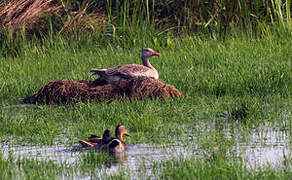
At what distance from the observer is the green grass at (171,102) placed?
21.7 ft

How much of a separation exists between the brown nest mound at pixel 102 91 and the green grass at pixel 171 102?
226mm

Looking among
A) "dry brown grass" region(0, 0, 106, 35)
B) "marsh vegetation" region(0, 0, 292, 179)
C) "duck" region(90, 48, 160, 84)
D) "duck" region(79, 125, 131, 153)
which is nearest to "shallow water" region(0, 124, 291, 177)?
"marsh vegetation" region(0, 0, 292, 179)

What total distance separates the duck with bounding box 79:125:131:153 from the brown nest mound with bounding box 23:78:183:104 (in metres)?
3.04

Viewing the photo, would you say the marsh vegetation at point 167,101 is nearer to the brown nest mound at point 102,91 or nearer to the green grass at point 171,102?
the green grass at point 171,102

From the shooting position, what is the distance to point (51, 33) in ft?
56.8

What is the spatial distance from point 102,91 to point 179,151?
3.98 metres

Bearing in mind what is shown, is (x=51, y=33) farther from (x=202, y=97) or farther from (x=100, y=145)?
(x=100, y=145)

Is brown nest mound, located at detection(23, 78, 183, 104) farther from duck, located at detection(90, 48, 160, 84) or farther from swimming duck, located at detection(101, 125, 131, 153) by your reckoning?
swimming duck, located at detection(101, 125, 131, 153)

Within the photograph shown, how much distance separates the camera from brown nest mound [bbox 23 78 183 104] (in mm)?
10914

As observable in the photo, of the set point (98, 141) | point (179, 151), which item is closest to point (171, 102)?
point (98, 141)

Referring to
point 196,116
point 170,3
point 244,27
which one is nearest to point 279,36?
point 244,27

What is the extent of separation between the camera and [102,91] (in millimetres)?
11016

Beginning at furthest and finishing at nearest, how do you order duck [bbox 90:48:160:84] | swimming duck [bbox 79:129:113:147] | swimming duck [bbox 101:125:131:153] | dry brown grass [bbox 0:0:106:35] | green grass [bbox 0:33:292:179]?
dry brown grass [bbox 0:0:106:35], duck [bbox 90:48:160:84], swimming duck [bbox 79:129:113:147], swimming duck [bbox 101:125:131:153], green grass [bbox 0:33:292:179]

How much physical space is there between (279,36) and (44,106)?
7491 mm
